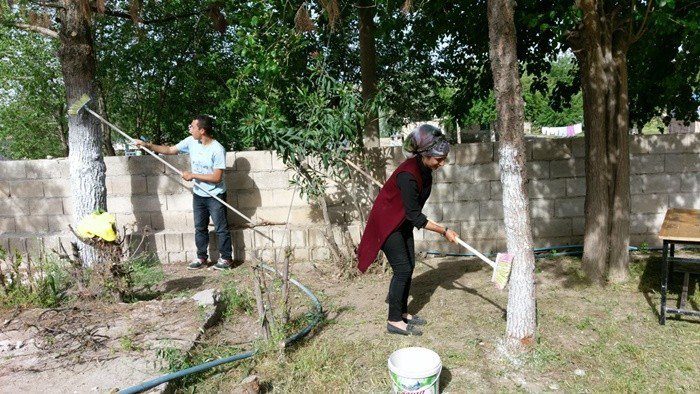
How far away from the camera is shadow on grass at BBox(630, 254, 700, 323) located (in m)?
4.05

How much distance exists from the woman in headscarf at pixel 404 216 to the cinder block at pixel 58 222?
444cm

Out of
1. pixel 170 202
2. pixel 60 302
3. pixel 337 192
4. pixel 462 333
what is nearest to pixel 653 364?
pixel 462 333

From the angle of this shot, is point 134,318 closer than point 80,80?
Yes

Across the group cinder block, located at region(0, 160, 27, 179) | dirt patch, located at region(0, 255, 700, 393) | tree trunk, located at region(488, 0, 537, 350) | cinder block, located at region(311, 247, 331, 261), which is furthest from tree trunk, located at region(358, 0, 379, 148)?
cinder block, located at region(0, 160, 27, 179)

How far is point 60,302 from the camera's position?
13.6ft

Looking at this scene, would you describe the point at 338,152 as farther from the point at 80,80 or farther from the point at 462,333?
the point at 80,80

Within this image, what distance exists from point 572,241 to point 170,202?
501 centimetres

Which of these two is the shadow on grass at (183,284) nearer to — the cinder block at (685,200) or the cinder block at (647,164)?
the cinder block at (647,164)

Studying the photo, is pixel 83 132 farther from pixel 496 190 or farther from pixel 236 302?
pixel 496 190

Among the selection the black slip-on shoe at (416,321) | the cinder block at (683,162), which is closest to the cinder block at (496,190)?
the cinder block at (683,162)

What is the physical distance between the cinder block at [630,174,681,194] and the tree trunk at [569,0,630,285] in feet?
5.09

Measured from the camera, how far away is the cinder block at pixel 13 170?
6.19m

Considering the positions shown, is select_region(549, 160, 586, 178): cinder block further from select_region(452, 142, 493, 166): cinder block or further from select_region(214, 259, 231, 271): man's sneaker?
select_region(214, 259, 231, 271): man's sneaker

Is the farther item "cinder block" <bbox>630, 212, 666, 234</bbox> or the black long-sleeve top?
"cinder block" <bbox>630, 212, 666, 234</bbox>
